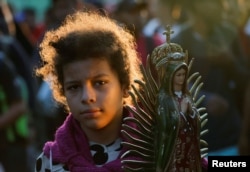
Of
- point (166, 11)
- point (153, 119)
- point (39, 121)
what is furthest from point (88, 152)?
point (166, 11)

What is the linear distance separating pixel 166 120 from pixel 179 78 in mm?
179

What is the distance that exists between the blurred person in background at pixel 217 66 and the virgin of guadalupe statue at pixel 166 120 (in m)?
4.31

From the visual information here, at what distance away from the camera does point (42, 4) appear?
65.5 feet

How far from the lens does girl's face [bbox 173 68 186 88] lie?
4848 mm

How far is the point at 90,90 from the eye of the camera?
17.4ft

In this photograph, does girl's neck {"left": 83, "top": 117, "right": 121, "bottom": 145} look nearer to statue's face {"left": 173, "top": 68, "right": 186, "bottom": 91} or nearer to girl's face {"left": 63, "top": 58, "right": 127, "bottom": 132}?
girl's face {"left": 63, "top": 58, "right": 127, "bottom": 132}

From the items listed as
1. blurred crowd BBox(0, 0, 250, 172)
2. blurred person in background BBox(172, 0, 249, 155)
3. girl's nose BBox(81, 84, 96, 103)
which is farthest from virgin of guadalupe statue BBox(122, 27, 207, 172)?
blurred person in background BBox(172, 0, 249, 155)

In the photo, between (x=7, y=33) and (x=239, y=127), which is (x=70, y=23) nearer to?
(x=239, y=127)

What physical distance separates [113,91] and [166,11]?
19.6 feet

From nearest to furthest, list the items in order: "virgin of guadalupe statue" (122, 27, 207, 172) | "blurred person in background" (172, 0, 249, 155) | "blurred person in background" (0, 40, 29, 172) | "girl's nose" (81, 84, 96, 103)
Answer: "virgin of guadalupe statue" (122, 27, 207, 172) → "girl's nose" (81, 84, 96, 103) → "blurred person in background" (172, 0, 249, 155) → "blurred person in background" (0, 40, 29, 172)

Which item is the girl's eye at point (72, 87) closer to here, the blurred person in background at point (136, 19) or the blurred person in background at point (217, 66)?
the blurred person in background at point (217, 66)

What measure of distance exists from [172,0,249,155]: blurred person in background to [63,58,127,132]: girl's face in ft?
12.6

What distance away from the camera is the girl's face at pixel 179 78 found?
15.9 ft

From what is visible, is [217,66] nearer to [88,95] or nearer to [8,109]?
[8,109]
